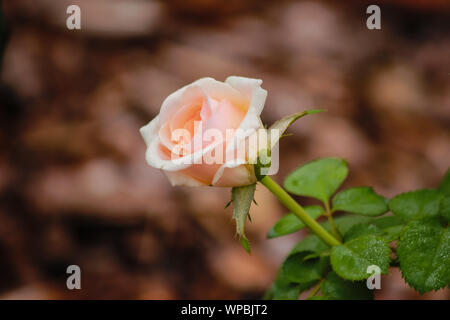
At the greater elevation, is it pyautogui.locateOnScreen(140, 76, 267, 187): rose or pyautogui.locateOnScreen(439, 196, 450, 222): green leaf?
pyautogui.locateOnScreen(140, 76, 267, 187): rose

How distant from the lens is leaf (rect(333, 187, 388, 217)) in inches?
19.5

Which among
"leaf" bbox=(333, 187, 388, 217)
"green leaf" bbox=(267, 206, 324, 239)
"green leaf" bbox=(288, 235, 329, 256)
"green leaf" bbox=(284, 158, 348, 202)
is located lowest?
"green leaf" bbox=(288, 235, 329, 256)

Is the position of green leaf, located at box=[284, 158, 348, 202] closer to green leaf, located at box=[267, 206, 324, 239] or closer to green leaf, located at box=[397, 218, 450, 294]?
green leaf, located at box=[267, 206, 324, 239]

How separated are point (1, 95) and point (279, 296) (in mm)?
1282

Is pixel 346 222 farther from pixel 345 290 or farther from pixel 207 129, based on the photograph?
pixel 207 129

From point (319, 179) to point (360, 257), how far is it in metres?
0.16

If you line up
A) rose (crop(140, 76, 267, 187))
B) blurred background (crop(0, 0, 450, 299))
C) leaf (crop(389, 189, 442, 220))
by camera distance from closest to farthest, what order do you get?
rose (crop(140, 76, 267, 187)) < leaf (crop(389, 189, 442, 220)) < blurred background (crop(0, 0, 450, 299))

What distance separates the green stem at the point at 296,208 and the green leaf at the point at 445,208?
110 millimetres

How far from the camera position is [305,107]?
1.43 m

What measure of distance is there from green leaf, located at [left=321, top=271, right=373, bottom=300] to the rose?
15cm

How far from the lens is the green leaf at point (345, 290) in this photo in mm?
440

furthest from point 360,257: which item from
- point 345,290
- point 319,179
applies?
point 319,179

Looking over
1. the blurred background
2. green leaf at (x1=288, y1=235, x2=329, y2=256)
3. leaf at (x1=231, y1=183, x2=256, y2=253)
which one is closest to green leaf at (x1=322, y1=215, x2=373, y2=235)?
green leaf at (x1=288, y1=235, x2=329, y2=256)

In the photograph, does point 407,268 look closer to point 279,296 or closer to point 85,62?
point 279,296
